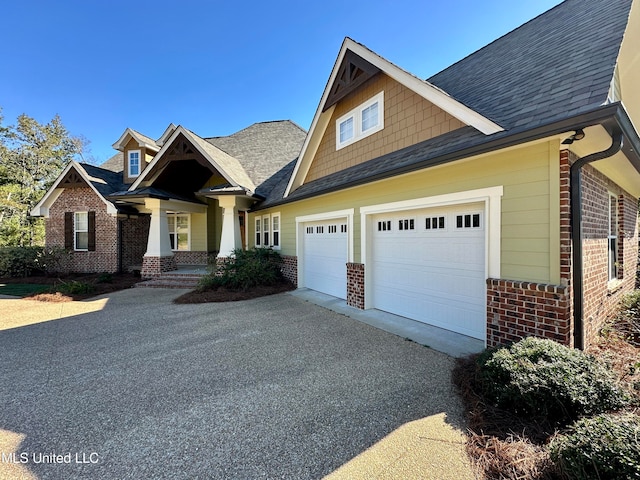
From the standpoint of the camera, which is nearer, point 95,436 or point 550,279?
point 95,436

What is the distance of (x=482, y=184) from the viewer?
450 cm

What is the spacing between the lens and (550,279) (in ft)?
12.2

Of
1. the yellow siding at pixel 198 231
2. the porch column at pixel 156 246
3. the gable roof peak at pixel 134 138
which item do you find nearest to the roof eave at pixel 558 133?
the porch column at pixel 156 246

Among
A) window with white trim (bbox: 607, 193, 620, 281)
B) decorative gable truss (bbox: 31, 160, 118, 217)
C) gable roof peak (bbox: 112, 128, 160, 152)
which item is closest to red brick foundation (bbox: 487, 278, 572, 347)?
window with white trim (bbox: 607, 193, 620, 281)

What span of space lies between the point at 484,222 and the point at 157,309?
8.20m

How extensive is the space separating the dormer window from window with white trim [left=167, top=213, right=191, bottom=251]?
2.92 metres

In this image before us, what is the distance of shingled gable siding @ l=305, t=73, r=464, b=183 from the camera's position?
589cm

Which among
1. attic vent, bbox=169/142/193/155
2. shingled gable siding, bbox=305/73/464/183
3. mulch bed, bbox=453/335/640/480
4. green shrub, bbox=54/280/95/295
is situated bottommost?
mulch bed, bbox=453/335/640/480

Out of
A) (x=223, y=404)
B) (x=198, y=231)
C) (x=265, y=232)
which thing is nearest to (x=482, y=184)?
(x=223, y=404)

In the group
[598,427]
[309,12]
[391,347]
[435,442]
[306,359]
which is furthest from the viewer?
[309,12]

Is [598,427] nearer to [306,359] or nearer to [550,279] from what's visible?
[550,279]

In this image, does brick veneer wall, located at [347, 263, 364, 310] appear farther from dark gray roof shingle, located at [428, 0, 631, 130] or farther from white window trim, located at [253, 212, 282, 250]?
white window trim, located at [253, 212, 282, 250]

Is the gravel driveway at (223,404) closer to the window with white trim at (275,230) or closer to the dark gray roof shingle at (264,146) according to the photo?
the window with white trim at (275,230)

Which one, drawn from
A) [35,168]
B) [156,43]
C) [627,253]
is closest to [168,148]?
[156,43]
